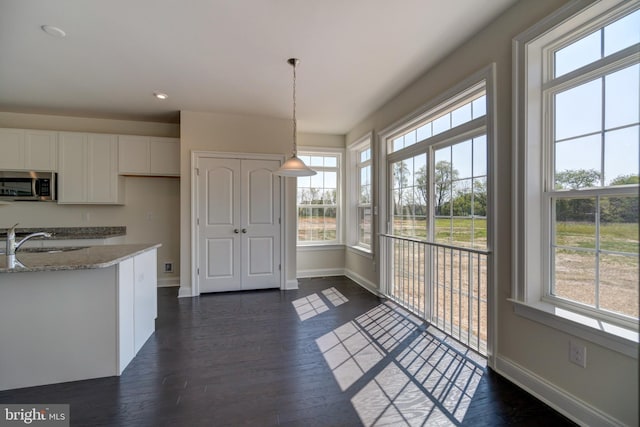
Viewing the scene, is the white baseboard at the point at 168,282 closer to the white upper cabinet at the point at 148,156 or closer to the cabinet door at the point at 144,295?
the white upper cabinet at the point at 148,156

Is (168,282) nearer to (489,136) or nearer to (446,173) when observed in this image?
(446,173)

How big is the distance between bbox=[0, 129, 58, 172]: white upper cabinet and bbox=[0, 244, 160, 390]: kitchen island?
2.54m

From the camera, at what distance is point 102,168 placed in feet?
14.1

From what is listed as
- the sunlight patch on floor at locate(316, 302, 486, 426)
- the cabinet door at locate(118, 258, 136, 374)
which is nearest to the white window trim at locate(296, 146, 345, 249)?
the sunlight patch on floor at locate(316, 302, 486, 426)

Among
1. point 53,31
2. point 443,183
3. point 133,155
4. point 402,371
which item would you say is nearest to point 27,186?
point 133,155

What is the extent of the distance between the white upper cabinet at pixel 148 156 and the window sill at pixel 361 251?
10.0ft

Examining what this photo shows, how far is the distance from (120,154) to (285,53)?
3.15 m

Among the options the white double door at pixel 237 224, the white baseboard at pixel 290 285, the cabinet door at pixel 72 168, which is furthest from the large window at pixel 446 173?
the cabinet door at pixel 72 168

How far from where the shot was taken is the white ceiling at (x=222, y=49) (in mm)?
2143

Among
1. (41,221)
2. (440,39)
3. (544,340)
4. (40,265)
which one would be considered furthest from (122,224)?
(544,340)

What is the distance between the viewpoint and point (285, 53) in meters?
2.72

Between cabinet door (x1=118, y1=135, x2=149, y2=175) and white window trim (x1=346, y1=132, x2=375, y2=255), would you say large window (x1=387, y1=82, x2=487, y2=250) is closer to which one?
white window trim (x1=346, y1=132, x2=375, y2=255)

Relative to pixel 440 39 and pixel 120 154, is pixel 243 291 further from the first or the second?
pixel 440 39

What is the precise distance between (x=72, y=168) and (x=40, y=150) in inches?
17.1
